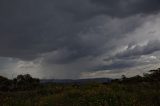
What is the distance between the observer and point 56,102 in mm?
16859

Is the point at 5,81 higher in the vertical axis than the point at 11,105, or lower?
higher

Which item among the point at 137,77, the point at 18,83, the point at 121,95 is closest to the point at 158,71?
the point at 137,77

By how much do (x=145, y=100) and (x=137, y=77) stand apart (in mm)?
23063

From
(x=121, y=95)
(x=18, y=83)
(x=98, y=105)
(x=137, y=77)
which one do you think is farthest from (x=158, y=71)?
(x=98, y=105)

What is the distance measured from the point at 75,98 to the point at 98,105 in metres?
3.04

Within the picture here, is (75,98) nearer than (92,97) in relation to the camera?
No

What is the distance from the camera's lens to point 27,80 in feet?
165

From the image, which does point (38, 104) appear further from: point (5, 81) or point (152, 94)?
point (5, 81)

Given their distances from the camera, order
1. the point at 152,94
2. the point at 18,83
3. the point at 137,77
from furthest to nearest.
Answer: the point at 18,83 → the point at 137,77 → the point at 152,94

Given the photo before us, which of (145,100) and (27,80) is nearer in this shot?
(145,100)

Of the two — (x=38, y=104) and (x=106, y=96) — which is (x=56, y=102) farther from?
(x=106, y=96)

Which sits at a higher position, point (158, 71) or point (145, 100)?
point (158, 71)

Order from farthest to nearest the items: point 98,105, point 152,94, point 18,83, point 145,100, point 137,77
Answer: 1. point 18,83
2. point 137,77
3. point 152,94
4. point 145,100
5. point 98,105

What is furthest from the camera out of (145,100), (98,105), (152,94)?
(152,94)
